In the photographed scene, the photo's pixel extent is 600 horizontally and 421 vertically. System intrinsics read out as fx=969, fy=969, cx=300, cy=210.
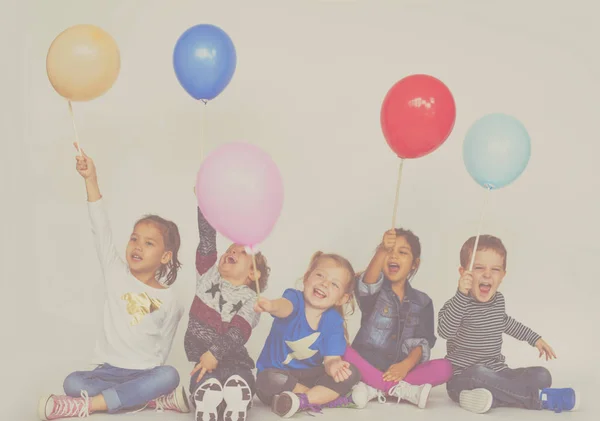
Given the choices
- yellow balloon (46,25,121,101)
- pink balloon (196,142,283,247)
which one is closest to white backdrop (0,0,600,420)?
yellow balloon (46,25,121,101)

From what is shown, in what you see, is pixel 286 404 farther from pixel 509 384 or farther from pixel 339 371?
pixel 509 384

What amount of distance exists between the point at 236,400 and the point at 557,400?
123cm

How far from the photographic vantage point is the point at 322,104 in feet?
15.9

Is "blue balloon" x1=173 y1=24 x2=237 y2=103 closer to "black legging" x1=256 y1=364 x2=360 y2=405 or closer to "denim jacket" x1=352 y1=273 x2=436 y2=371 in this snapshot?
"denim jacket" x1=352 y1=273 x2=436 y2=371

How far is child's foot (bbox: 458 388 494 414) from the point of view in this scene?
357 centimetres

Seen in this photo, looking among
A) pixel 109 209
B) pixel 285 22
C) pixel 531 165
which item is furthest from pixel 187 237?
pixel 531 165

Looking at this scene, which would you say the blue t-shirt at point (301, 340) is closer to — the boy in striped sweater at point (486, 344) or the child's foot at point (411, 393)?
the child's foot at point (411, 393)

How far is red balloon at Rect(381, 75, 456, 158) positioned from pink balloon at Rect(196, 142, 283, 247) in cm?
54

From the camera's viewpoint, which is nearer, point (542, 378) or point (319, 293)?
point (319, 293)

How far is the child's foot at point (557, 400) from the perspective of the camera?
364 centimetres

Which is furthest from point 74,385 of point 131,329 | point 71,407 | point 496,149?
point 496,149

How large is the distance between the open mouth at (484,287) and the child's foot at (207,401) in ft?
3.65

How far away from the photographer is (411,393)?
3.68m

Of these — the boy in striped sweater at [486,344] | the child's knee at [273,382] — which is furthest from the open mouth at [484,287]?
the child's knee at [273,382]
